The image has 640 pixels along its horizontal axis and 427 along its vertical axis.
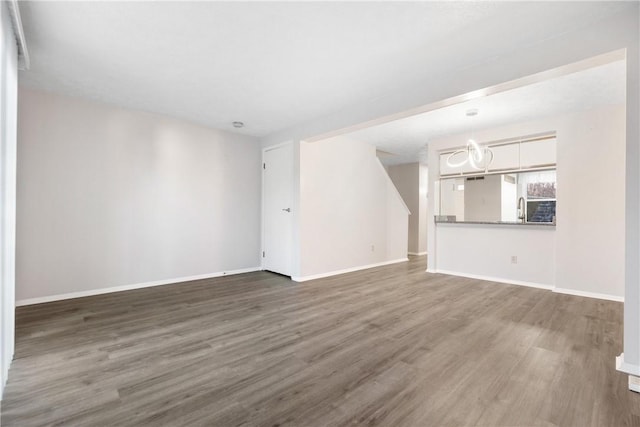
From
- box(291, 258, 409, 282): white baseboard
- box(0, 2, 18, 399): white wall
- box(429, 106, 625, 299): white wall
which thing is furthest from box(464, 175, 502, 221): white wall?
box(0, 2, 18, 399): white wall

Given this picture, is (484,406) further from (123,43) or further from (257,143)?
(257,143)

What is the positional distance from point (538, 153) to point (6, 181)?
5.96 metres

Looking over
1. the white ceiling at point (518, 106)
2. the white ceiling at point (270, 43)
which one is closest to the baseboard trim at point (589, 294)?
the white ceiling at point (518, 106)

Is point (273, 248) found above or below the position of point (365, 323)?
above

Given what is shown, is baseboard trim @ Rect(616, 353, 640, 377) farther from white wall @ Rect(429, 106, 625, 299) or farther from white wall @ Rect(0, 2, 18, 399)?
white wall @ Rect(0, 2, 18, 399)

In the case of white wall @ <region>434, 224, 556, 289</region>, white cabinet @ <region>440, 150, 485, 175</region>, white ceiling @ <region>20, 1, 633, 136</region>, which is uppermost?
white ceiling @ <region>20, 1, 633, 136</region>

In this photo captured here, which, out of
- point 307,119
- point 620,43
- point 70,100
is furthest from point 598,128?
point 70,100

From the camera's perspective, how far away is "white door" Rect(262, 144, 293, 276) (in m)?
4.84

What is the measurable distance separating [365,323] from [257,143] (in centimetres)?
390

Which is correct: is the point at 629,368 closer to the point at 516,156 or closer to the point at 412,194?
the point at 516,156

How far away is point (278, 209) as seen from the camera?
505 centimetres

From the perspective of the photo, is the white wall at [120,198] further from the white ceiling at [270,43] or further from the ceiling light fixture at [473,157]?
the ceiling light fixture at [473,157]

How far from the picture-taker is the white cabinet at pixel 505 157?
460cm

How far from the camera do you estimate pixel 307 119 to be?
428cm
